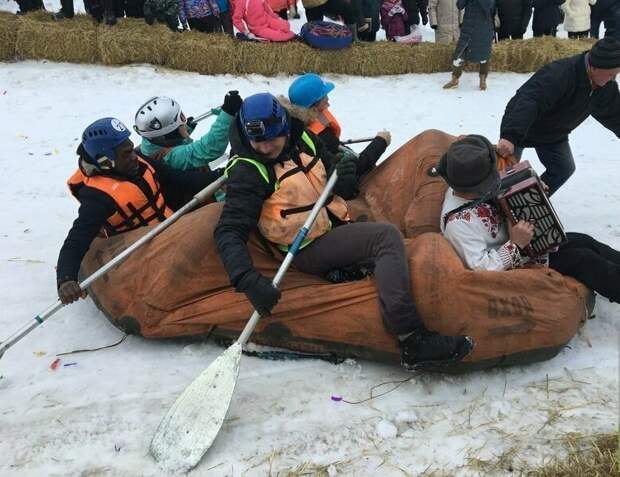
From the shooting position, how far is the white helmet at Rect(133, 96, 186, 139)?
4.74 meters

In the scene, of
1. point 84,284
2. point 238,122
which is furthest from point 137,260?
point 238,122

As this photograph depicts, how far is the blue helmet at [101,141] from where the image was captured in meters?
3.79

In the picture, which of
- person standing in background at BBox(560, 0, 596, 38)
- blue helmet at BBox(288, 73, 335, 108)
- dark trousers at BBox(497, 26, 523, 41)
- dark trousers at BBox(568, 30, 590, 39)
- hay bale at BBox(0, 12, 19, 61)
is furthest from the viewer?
dark trousers at BBox(568, 30, 590, 39)

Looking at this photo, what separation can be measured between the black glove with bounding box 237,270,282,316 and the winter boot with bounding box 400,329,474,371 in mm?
774

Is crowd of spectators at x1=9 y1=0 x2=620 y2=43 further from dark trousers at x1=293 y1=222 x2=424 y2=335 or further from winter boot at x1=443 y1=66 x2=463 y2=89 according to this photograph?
dark trousers at x1=293 y1=222 x2=424 y2=335

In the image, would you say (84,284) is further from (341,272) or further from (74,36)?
(74,36)

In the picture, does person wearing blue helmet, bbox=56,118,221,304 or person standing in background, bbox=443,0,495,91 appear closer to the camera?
person wearing blue helmet, bbox=56,118,221,304

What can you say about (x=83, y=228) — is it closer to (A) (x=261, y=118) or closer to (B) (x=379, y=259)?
(A) (x=261, y=118)

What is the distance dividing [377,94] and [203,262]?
691 centimetres

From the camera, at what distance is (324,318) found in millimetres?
3518

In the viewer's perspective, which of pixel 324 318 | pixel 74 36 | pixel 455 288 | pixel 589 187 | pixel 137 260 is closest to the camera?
pixel 455 288

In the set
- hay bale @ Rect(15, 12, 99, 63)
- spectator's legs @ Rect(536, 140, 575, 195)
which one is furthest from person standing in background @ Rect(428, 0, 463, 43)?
spectator's legs @ Rect(536, 140, 575, 195)

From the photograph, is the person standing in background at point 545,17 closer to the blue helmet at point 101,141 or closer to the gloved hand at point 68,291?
the blue helmet at point 101,141

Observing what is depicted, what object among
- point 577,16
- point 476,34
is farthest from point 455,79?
point 577,16
